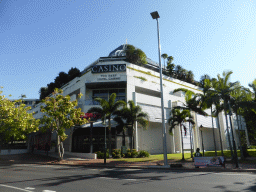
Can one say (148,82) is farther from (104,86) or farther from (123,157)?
(123,157)

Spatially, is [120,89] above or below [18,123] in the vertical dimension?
above

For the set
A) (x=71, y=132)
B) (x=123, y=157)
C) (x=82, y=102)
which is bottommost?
(x=123, y=157)

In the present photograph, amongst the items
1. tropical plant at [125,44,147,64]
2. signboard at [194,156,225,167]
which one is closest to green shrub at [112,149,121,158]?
signboard at [194,156,225,167]

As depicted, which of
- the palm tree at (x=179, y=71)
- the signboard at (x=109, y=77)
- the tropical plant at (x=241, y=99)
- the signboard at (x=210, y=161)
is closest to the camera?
the signboard at (x=210, y=161)

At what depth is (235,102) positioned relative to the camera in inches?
797

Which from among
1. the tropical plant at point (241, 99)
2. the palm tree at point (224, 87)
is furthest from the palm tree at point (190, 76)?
the palm tree at point (224, 87)

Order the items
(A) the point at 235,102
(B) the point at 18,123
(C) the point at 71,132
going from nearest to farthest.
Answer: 1. (A) the point at 235,102
2. (B) the point at 18,123
3. (C) the point at 71,132

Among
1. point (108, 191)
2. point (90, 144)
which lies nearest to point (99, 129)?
point (90, 144)

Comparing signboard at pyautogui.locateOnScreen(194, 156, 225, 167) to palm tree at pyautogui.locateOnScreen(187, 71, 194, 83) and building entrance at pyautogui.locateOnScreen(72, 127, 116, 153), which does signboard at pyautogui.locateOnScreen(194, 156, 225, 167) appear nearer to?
building entrance at pyautogui.locateOnScreen(72, 127, 116, 153)

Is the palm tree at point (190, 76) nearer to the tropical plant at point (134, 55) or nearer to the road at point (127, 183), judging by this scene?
the tropical plant at point (134, 55)

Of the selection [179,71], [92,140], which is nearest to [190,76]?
[179,71]

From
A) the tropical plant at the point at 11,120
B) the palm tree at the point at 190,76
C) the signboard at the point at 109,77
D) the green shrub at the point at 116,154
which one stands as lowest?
the green shrub at the point at 116,154

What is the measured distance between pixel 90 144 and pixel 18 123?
9.58 meters

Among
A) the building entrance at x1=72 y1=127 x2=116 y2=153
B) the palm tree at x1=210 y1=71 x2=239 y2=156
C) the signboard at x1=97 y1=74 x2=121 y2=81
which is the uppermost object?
the signboard at x1=97 y1=74 x2=121 y2=81
